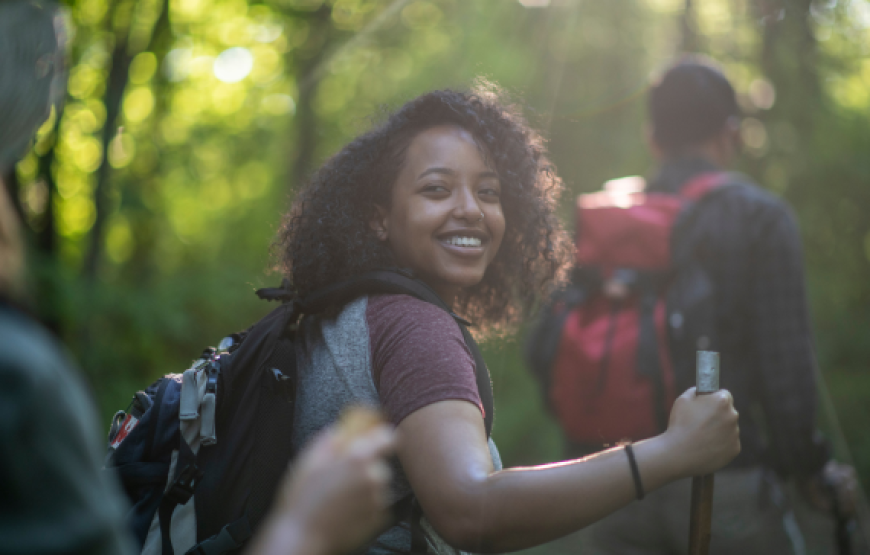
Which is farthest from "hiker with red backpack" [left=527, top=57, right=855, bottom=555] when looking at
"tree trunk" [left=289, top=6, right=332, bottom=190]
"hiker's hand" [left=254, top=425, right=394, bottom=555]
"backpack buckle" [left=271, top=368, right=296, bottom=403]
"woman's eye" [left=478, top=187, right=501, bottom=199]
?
"tree trunk" [left=289, top=6, right=332, bottom=190]

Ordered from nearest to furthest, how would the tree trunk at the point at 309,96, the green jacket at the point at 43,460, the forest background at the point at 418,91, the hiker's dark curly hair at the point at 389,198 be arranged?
the green jacket at the point at 43,460
the hiker's dark curly hair at the point at 389,198
the forest background at the point at 418,91
the tree trunk at the point at 309,96

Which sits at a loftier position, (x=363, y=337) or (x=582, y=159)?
(x=582, y=159)

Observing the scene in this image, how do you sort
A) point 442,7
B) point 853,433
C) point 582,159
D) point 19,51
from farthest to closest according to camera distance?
1. point 442,7
2. point 582,159
3. point 853,433
4. point 19,51

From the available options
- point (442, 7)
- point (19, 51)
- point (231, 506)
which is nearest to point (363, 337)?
point (231, 506)

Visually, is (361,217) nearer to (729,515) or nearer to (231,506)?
(231,506)

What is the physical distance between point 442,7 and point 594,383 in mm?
7701

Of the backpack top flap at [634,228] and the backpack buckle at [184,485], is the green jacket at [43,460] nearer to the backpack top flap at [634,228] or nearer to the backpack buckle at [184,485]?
the backpack buckle at [184,485]

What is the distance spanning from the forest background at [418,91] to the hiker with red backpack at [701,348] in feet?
7.90

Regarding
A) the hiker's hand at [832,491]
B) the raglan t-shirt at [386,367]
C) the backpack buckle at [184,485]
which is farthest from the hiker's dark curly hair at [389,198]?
the hiker's hand at [832,491]

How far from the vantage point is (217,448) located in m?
1.62

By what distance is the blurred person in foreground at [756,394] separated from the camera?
2.58 meters

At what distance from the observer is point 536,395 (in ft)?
22.1

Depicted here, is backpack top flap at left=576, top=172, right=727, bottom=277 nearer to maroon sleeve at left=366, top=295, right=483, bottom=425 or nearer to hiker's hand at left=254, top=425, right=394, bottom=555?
maroon sleeve at left=366, top=295, right=483, bottom=425

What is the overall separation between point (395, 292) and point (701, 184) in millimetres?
1715
